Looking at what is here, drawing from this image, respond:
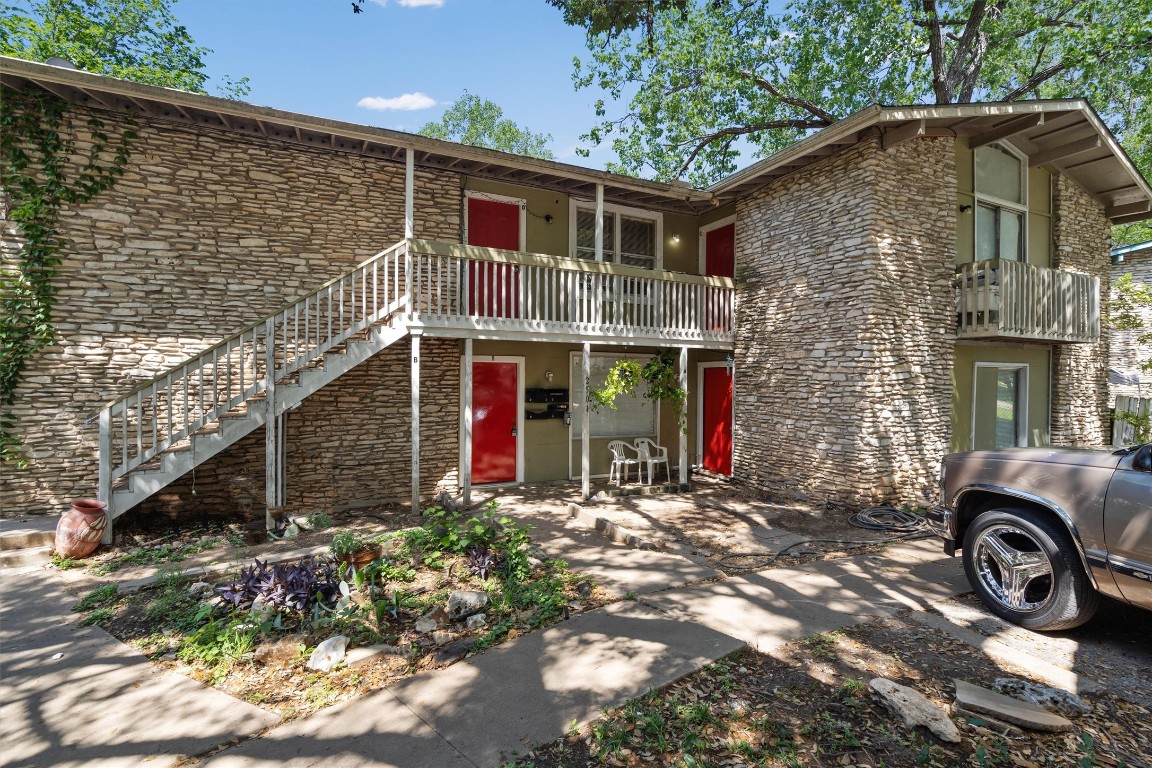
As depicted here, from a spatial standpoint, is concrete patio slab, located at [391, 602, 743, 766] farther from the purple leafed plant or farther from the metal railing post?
the metal railing post

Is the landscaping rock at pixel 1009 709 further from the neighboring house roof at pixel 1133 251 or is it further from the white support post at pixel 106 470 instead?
the neighboring house roof at pixel 1133 251

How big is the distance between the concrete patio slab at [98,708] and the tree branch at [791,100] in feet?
58.7

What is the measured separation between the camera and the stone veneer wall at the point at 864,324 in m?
7.80

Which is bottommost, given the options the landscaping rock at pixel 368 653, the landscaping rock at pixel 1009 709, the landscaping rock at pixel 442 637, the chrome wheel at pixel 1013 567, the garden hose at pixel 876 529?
the garden hose at pixel 876 529

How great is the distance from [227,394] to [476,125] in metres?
27.9

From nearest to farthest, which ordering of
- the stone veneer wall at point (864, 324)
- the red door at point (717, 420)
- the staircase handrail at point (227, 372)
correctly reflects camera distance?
the staircase handrail at point (227, 372) → the stone veneer wall at point (864, 324) → the red door at point (717, 420)

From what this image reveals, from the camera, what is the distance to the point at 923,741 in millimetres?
2676

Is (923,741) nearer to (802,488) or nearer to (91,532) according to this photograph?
(802,488)

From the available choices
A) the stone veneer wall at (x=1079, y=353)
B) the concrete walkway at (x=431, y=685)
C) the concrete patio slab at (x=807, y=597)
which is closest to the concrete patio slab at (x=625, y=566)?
the concrete walkway at (x=431, y=685)

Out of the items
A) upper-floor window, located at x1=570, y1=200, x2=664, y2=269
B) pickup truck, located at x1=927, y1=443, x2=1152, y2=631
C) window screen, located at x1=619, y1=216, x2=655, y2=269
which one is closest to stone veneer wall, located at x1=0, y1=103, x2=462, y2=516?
upper-floor window, located at x1=570, y1=200, x2=664, y2=269

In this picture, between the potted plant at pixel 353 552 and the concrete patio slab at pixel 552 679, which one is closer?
the concrete patio slab at pixel 552 679

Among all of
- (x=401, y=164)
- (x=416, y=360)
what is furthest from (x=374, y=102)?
(x=416, y=360)

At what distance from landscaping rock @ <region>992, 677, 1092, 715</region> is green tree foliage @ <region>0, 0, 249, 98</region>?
18.6 metres

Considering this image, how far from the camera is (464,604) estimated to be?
421cm
